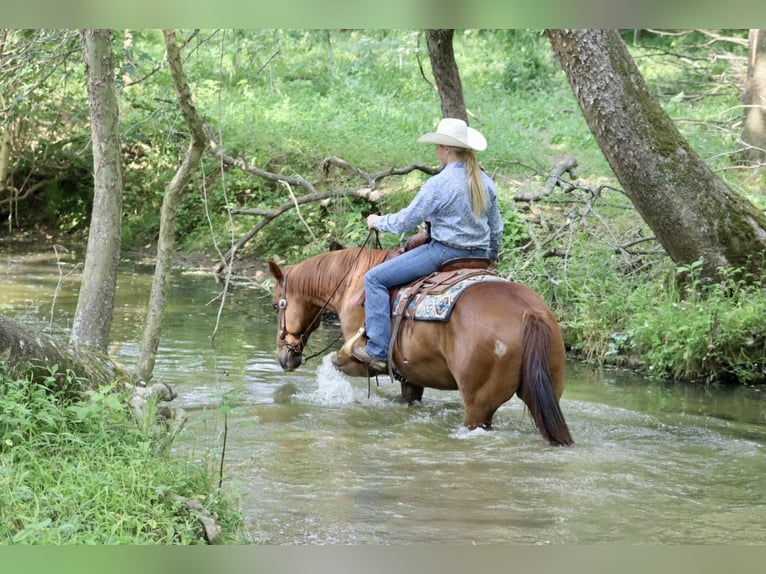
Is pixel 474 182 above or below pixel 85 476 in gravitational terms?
above

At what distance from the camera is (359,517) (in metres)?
5.28

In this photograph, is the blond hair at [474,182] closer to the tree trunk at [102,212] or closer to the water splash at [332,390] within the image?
the water splash at [332,390]

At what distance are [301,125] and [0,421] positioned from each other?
12701 millimetres

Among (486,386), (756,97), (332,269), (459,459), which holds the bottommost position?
(459,459)

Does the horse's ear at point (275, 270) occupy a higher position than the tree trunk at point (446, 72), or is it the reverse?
the tree trunk at point (446, 72)

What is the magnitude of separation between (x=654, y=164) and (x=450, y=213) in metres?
3.44

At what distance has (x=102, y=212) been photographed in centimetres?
679

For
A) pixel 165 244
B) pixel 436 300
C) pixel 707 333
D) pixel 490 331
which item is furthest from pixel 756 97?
pixel 165 244

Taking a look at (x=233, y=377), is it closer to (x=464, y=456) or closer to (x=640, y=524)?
(x=464, y=456)

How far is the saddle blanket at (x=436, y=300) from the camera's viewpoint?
23.2 ft

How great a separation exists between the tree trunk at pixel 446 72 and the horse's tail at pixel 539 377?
17.2 feet

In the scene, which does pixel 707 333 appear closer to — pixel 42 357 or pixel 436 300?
pixel 436 300

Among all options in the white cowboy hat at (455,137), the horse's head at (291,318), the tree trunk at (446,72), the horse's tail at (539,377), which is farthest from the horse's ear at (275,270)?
the tree trunk at (446,72)
